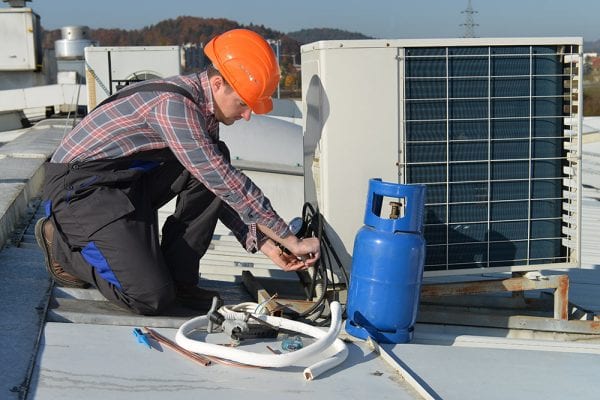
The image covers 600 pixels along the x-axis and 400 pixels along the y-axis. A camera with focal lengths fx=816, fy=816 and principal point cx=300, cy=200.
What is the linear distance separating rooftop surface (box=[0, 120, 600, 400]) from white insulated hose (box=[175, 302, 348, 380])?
1.5 inches


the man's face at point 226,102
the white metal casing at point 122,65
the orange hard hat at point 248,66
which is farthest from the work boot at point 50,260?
the white metal casing at point 122,65

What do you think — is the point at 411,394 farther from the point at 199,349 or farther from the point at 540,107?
the point at 540,107

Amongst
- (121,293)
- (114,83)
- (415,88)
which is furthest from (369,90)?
(114,83)

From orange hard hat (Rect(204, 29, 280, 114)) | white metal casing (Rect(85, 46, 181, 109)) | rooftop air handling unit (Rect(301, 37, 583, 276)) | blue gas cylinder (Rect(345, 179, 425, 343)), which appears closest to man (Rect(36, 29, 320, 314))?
orange hard hat (Rect(204, 29, 280, 114))

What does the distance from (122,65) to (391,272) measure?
668 cm

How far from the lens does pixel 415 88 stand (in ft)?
11.7

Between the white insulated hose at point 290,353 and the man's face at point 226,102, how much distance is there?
2.75 feet

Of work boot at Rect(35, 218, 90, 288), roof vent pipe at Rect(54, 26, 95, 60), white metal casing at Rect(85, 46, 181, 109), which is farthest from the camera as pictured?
roof vent pipe at Rect(54, 26, 95, 60)

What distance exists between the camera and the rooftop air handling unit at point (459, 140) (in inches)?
137

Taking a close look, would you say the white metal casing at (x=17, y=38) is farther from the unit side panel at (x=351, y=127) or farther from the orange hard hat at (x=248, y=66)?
the orange hard hat at (x=248, y=66)

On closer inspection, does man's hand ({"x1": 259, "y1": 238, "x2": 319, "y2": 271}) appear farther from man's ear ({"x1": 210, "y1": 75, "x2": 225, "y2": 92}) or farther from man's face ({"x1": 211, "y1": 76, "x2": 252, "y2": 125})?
man's ear ({"x1": 210, "y1": 75, "x2": 225, "y2": 92})

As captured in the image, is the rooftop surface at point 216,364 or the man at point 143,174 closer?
the rooftop surface at point 216,364

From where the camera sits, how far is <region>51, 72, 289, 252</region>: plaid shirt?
305cm

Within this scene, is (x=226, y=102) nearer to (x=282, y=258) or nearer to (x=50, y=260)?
(x=282, y=258)
